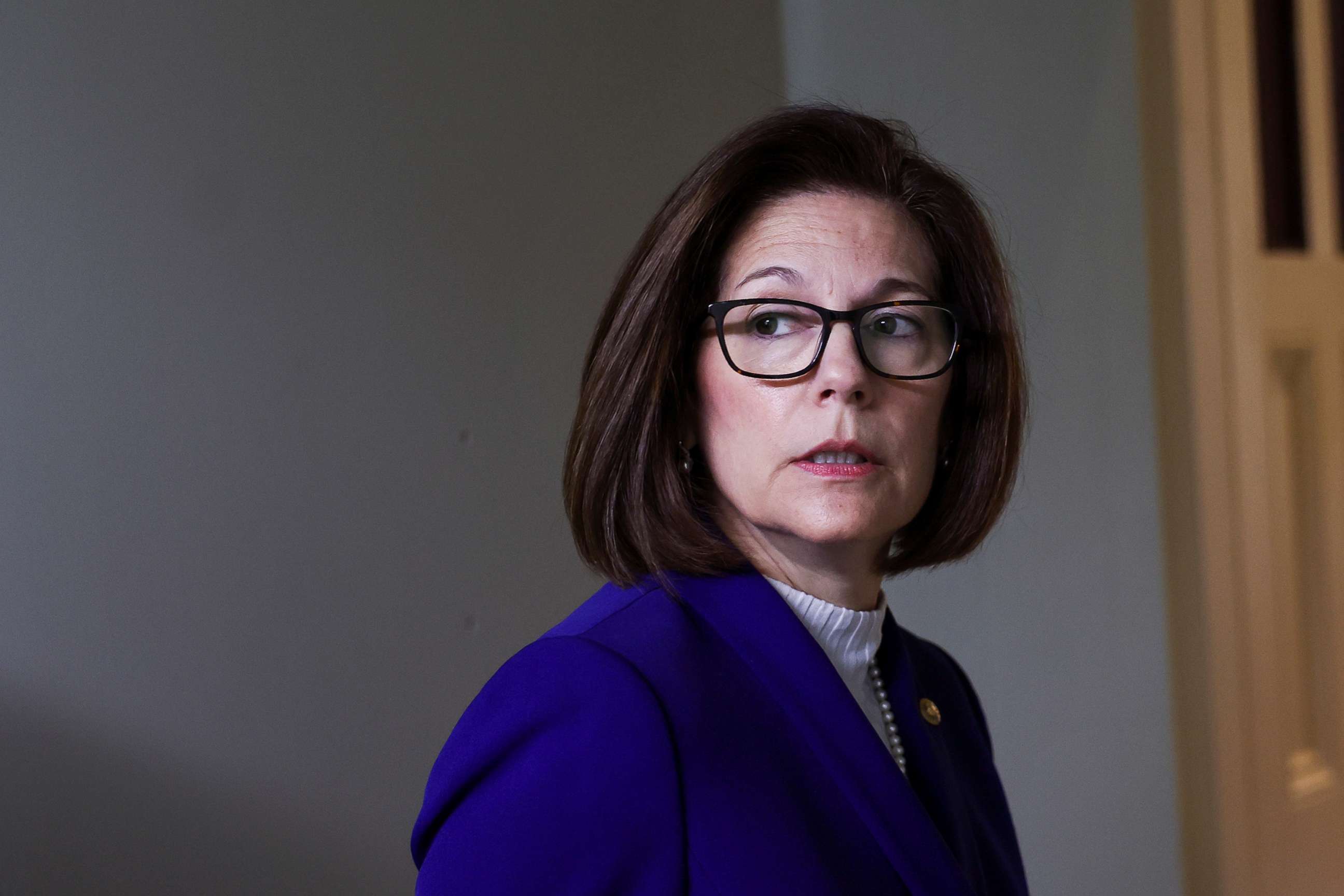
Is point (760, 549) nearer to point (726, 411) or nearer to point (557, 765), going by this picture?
point (726, 411)

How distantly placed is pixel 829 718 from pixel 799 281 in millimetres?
352

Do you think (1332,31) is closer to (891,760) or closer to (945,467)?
(945,467)

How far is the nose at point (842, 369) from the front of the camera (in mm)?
879

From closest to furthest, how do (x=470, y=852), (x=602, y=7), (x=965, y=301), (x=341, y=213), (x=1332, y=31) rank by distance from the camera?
(x=470, y=852)
(x=965, y=301)
(x=341, y=213)
(x=602, y=7)
(x=1332, y=31)

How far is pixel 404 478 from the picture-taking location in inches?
66.7

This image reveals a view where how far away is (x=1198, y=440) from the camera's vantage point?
6.11 feet

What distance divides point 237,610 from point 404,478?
1.02ft

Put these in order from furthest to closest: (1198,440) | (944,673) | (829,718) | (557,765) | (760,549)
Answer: (1198,440)
(944,673)
(760,549)
(829,718)
(557,765)

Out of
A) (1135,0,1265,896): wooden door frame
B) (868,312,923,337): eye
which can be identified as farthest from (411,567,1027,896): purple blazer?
(1135,0,1265,896): wooden door frame

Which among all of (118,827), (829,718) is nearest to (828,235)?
(829,718)

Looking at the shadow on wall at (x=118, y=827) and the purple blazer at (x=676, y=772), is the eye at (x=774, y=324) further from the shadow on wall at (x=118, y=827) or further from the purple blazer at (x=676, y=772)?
the shadow on wall at (x=118, y=827)

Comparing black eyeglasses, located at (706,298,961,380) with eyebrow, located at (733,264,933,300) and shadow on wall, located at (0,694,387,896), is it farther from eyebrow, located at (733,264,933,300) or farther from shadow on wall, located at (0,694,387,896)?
shadow on wall, located at (0,694,387,896)

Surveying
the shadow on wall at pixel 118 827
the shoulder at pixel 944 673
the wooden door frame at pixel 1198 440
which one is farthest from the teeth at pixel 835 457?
the wooden door frame at pixel 1198 440

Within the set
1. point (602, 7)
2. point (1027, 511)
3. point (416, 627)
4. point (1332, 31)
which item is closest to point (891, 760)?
point (416, 627)
